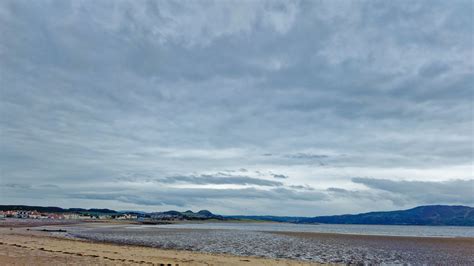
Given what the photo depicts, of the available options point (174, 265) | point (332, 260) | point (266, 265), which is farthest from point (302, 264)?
point (174, 265)

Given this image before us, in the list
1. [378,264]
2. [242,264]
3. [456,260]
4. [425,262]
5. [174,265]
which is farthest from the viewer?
[456,260]

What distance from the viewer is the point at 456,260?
37375mm

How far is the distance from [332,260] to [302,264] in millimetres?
5938

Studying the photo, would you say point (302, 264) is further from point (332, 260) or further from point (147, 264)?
point (147, 264)

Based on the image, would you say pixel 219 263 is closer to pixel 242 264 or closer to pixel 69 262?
pixel 242 264

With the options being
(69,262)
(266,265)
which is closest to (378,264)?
(266,265)

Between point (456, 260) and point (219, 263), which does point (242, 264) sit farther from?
point (456, 260)

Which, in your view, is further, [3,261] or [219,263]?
[219,263]

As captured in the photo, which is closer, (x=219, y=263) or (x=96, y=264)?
(x=96, y=264)

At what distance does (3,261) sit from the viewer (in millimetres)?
22875

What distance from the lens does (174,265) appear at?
24469 millimetres

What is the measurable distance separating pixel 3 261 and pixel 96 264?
16.9ft

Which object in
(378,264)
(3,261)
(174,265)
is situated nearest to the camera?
(3,261)

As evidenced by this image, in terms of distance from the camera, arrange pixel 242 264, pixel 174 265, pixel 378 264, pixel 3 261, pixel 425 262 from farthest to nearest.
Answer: pixel 425 262 → pixel 378 264 → pixel 242 264 → pixel 174 265 → pixel 3 261
